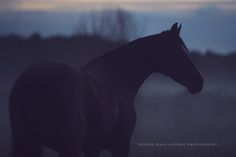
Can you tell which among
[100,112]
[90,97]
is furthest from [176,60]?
[90,97]

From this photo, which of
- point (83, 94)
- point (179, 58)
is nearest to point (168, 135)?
point (179, 58)

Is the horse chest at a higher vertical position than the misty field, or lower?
higher

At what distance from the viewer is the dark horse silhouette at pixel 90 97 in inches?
257

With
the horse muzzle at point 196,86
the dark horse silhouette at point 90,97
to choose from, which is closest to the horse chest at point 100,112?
the dark horse silhouette at point 90,97

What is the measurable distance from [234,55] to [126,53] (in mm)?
21084

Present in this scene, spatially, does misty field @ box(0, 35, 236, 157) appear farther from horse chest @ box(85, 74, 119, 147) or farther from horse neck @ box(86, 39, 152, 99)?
horse chest @ box(85, 74, 119, 147)

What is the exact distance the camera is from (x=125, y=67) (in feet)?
27.3

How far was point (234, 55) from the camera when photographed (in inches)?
1139

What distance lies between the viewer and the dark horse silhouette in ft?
21.5

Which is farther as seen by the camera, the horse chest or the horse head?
the horse head

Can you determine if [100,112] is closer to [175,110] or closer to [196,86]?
[196,86]

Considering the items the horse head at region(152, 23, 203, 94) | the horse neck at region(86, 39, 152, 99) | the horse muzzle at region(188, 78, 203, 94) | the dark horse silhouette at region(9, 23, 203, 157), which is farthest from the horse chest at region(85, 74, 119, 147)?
the horse muzzle at region(188, 78, 203, 94)

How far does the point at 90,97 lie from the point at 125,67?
4.83ft

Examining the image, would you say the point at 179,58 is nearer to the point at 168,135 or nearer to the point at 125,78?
the point at 125,78
